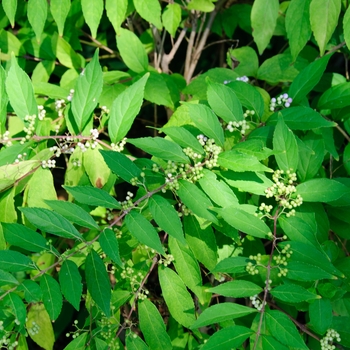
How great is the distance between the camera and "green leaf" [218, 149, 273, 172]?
1462 millimetres

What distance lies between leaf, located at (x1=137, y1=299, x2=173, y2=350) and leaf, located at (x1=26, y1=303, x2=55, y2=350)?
56 cm

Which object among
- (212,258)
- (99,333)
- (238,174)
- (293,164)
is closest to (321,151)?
(293,164)

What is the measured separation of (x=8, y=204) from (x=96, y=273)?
0.65 m

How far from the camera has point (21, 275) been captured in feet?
8.57


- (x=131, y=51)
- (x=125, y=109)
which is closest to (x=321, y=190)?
(x=125, y=109)

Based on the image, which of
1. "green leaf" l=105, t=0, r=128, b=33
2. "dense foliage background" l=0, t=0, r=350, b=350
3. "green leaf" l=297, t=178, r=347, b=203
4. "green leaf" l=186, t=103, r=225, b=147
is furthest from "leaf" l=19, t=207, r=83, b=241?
"green leaf" l=105, t=0, r=128, b=33

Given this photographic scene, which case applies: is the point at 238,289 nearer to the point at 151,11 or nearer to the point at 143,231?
the point at 143,231

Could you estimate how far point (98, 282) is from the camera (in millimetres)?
1448

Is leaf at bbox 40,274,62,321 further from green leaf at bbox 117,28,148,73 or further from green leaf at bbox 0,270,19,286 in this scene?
green leaf at bbox 117,28,148,73

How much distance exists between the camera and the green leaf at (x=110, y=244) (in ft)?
4.56

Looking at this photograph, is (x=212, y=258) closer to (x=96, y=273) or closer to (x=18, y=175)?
(x=96, y=273)

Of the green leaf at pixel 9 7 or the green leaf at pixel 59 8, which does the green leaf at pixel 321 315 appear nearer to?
the green leaf at pixel 59 8

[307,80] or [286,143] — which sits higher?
[307,80]

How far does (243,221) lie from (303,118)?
50 centimetres
